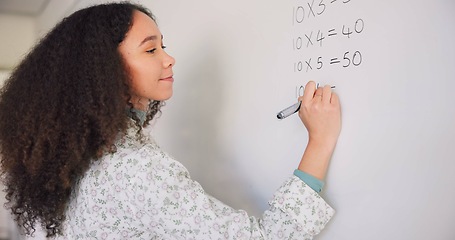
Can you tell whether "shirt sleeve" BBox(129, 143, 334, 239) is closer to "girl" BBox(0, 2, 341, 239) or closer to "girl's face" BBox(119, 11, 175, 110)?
"girl" BBox(0, 2, 341, 239)

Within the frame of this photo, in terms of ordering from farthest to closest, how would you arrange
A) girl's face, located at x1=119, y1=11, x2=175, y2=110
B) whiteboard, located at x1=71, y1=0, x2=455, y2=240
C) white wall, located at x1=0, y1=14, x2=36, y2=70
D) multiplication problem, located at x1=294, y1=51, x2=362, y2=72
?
white wall, located at x1=0, y1=14, x2=36, y2=70 → girl's face, located at x1=119, y1=11, x2=175, y2=110 → multiplication problem, located at x1=294, y1=51, x2=362, y2=72 → whiteboard, located at x1=71, y1=0, x2=455, y2=240

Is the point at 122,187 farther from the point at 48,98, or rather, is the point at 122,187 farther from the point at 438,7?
the point at 438,7

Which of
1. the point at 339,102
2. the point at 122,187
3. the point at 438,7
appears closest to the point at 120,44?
the point at 122,187

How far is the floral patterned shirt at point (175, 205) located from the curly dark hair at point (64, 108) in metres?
0.06

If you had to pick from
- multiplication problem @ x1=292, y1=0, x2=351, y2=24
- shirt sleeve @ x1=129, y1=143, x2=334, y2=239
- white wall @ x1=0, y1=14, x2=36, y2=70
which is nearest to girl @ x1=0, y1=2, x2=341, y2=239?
shirt sleeve @ x1=129, y1=143, x2=334, y2=239

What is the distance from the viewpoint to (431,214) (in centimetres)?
67

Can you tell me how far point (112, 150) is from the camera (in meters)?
0.81

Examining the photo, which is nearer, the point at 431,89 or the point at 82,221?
the point at 431,89

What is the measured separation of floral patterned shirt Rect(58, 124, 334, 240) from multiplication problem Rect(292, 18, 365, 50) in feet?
0.81

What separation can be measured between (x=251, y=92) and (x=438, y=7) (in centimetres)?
45

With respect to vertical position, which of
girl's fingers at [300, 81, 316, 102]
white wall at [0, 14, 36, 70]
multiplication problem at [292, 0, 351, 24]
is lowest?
white wall at [0, 14, 36, 70]

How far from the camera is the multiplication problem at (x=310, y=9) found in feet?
2.67

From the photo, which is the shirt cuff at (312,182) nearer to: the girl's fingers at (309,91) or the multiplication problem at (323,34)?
the girl's fingers at (309,91)

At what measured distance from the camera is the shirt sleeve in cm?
76
